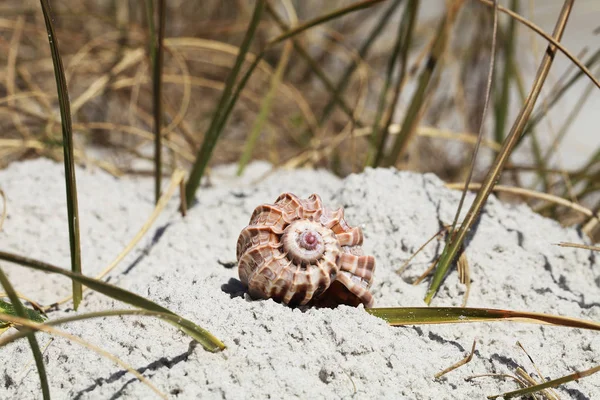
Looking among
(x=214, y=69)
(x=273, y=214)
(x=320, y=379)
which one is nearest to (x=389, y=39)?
(x=214, y=69)

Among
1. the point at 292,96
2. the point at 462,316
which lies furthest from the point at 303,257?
the point at 292,96

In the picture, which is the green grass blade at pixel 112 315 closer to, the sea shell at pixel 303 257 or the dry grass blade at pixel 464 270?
the sea shell at pixel 303 257

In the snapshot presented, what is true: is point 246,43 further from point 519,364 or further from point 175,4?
point 175,4

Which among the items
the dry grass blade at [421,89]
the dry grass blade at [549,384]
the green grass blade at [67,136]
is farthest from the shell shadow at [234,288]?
the dry grass blade at [421,89]

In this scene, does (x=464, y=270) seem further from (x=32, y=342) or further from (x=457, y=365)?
(x=32, y=342)

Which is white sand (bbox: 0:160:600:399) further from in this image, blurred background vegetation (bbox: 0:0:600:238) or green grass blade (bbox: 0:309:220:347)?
blurred background vegetation (bbox: 0:0:600:238)

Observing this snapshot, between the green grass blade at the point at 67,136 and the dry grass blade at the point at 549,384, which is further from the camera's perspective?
the green grass blade at the point at 67,136
